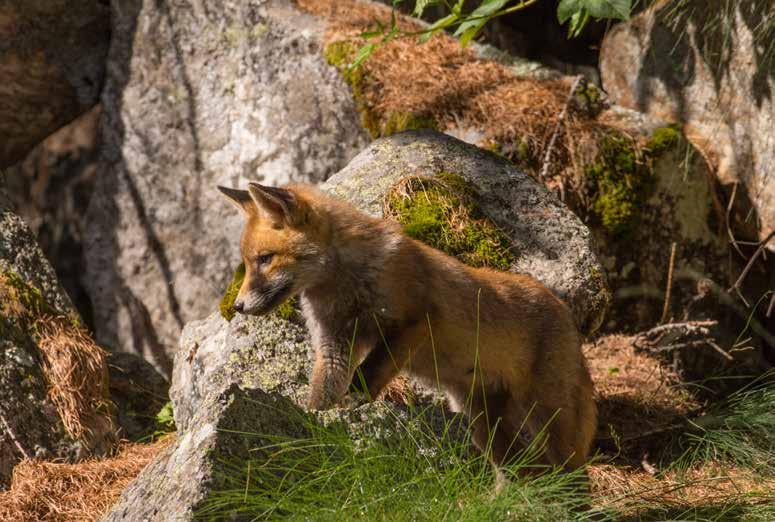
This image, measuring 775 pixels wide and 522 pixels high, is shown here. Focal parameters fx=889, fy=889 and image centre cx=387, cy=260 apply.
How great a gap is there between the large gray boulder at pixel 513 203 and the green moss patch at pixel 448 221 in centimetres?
8

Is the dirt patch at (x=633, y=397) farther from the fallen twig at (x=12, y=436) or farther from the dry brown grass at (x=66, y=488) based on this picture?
the fallen twig at (x=12, y=436)

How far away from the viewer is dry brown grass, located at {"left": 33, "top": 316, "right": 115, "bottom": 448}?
19.5ft

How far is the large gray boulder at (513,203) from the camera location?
20.3 ft

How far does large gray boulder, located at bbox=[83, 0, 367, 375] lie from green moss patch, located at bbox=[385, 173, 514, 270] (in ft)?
7.40

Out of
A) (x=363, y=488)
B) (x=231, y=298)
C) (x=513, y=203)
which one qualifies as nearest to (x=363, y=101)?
(x=513, y=203)

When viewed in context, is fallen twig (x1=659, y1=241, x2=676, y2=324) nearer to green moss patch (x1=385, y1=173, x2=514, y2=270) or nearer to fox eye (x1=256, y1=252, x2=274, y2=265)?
green moss patch (x1=385, y1=173, x2=514, y2=270)

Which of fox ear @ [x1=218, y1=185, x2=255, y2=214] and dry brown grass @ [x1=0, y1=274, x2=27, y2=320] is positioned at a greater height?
fox ear @ [x1=218, y1=185, x2=255, y2=214]

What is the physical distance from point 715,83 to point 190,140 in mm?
5011

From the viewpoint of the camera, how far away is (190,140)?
887 centimetres

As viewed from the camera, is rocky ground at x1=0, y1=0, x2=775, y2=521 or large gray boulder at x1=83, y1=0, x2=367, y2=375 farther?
large gray boulder at x1=83, y1=0, x2=367, y2=375

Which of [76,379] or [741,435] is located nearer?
[741,435]

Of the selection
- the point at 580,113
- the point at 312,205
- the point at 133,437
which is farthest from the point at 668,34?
the point at 133,437

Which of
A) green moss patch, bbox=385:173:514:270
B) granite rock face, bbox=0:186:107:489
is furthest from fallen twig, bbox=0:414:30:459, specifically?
green moss patch, bbox=385:173:514:270

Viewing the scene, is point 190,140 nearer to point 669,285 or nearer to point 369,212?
point 369,212
